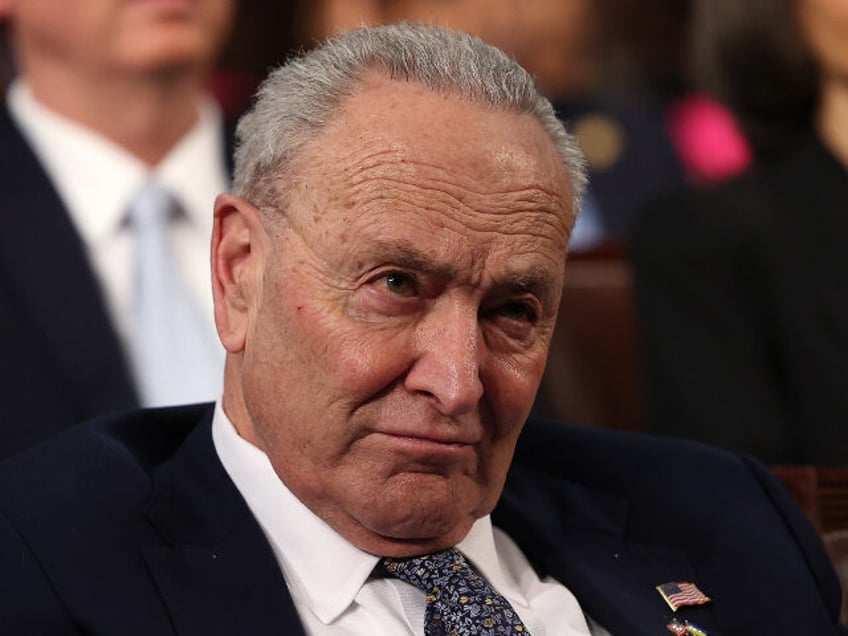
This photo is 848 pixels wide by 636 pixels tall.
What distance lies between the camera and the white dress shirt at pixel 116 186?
3676 millimetres

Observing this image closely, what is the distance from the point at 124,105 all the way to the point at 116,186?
0.27 meters

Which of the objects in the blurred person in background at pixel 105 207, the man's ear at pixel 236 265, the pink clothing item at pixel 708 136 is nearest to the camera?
the man's ear at pixel 236 265

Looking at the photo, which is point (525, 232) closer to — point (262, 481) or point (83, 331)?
point (262, 481)

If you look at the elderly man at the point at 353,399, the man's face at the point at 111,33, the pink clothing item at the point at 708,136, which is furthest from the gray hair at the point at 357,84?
the pink clothing item at the point at 708,136

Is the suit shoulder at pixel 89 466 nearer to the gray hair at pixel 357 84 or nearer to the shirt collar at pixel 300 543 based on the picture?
the shirt collar at pixel 300 543

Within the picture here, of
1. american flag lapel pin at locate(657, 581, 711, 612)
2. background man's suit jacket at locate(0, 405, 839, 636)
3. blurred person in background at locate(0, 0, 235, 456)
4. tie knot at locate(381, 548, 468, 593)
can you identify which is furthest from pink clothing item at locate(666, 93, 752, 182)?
tie knot at locate(381, 548, 468, 593)

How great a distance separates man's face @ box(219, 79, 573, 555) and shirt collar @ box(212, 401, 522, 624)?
0.07 ft

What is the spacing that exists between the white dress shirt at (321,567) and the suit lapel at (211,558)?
0.11ft

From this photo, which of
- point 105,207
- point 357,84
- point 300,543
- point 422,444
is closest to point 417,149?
point 357,84

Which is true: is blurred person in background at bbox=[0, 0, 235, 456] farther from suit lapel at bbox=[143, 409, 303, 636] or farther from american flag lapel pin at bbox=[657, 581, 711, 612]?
american flag lapel pin at bbox=[657, 581, 711, 612]

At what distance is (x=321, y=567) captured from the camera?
2.33 metres

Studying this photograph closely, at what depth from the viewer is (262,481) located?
238 cm

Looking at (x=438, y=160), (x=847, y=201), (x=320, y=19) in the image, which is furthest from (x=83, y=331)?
(x=320, y=19)

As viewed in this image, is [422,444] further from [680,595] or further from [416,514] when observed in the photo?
[680,595]
